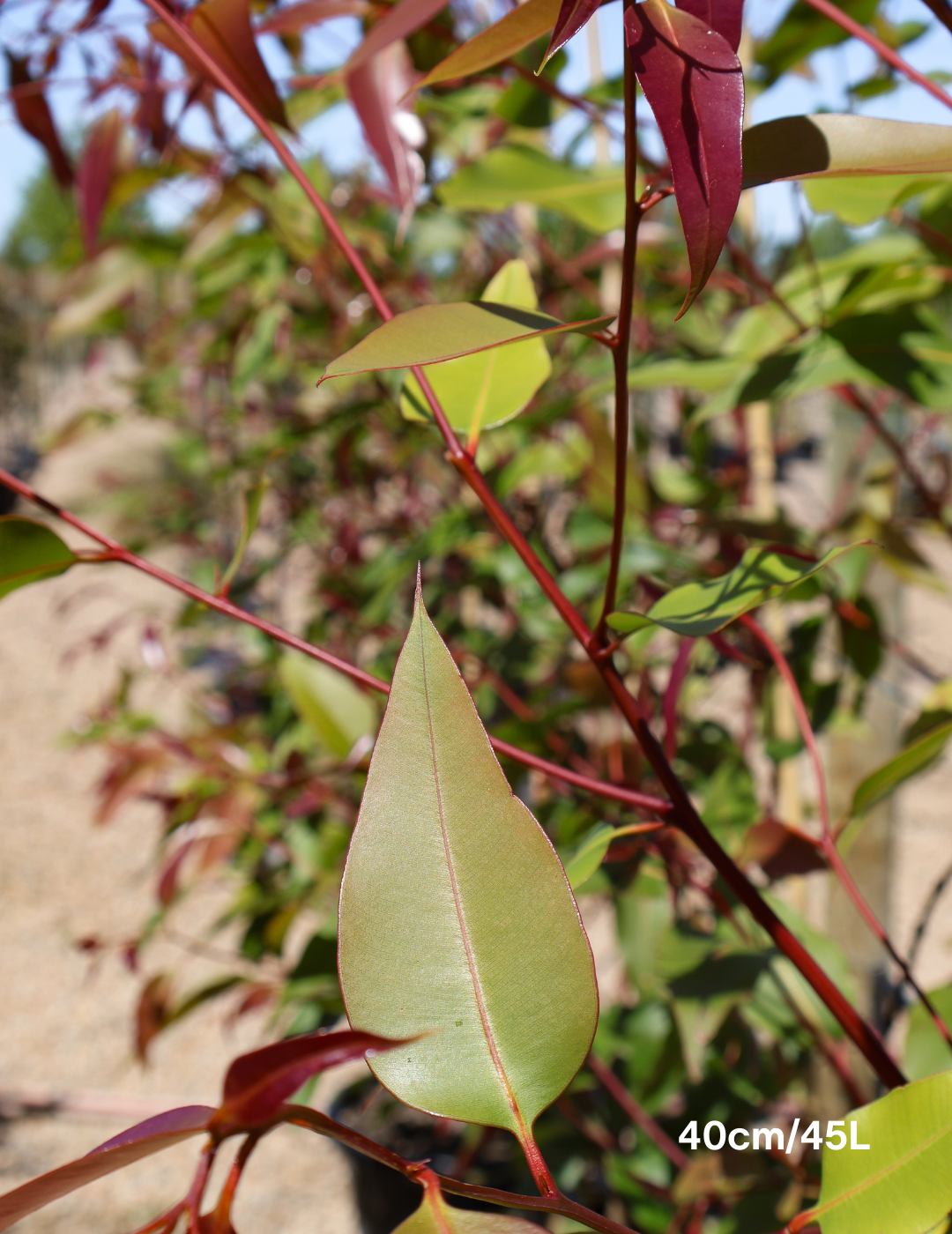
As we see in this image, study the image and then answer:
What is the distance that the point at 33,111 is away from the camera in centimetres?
51

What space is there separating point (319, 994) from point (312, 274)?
0.65 metres

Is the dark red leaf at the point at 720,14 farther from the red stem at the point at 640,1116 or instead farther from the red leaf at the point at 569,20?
the red stem at the point at 640,1116

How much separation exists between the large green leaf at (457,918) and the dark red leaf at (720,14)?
14 cm

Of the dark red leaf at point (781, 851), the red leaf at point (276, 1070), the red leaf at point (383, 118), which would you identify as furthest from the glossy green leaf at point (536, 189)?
the red leaf at point (276, 1070)

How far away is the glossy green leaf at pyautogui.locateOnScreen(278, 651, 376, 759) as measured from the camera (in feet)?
2.19

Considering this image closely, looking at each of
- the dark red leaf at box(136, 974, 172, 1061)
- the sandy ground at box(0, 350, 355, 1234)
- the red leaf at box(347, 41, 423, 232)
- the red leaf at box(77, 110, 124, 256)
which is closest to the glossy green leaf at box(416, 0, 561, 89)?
the red leaf at box(347, 41, 423, 232)

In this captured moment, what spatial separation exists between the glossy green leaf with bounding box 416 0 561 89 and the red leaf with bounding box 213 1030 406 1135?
21 centimetres

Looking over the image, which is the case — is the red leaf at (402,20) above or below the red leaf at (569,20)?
above

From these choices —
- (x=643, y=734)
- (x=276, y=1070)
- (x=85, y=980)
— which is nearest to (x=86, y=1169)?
(x=276, y=1070)

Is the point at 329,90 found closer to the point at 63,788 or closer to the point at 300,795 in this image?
the point at 300,795

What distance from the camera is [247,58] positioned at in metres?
0.31

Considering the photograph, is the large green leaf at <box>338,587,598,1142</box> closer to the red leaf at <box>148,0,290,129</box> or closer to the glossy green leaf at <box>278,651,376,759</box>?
the red leaf at <box>148,0,290,129</box>

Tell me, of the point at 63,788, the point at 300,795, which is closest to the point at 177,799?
the point at 300,795

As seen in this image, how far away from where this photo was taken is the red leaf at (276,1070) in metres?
0.15
